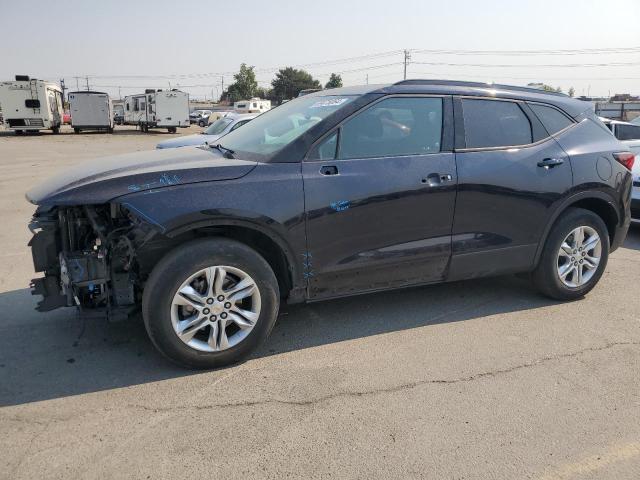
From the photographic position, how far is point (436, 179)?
153 inches

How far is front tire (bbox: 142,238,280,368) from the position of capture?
3.19m

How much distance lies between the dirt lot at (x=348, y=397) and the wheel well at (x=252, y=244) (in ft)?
1.72

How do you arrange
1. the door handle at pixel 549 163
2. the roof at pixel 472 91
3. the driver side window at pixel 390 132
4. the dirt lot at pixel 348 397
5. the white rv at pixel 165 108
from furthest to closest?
1. the white rv at pixel 165 108
2. the door handle at pixel 549 163
3. the roof at pixel 472 91
4. the driver side window at pixel 390 132
5. the dirt lot at pixel 348 397

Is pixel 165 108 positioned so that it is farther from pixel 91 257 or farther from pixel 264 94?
pixel 264 94

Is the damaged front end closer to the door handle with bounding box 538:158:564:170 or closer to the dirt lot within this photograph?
the dirt lot

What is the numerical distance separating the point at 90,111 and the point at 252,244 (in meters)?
34.8

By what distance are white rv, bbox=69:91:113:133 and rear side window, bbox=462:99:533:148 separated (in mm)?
33858

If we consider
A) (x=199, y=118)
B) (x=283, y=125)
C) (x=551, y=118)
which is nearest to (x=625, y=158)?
(x=551, y=118)

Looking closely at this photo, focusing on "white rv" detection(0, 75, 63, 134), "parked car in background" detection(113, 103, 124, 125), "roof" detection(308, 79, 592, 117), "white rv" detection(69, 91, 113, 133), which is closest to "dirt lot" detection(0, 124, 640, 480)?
"roof" detection(308, 79, 592, 117)

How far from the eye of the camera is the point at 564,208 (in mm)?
4461

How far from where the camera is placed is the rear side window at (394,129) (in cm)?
372

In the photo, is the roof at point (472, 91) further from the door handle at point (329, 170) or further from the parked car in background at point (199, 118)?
the parked car in background at point (199, 118)

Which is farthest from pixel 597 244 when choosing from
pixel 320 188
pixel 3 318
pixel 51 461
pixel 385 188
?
pixel 3 318

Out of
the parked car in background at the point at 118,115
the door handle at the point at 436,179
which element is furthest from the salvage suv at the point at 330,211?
the parked car in background at the point at 118,115
